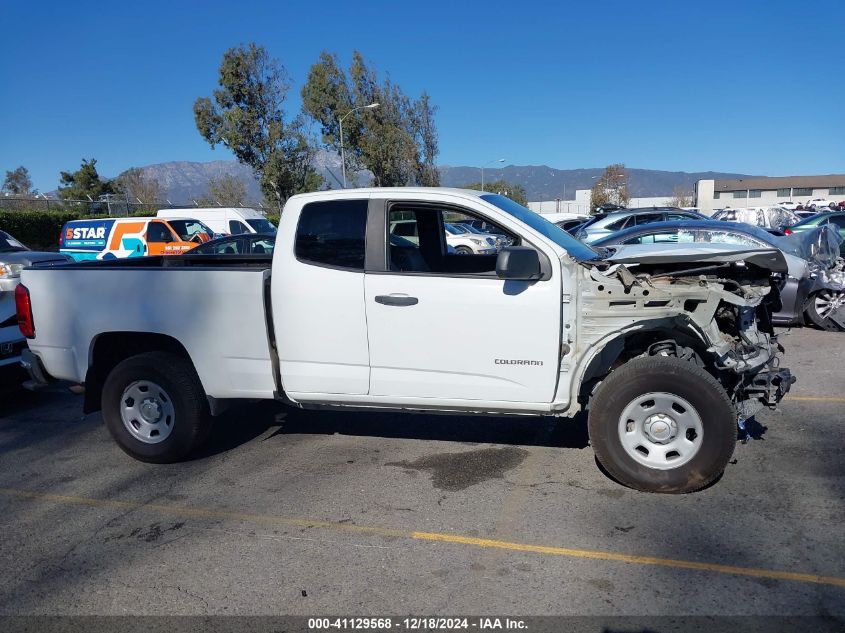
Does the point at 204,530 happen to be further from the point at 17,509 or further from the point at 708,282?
the point at 708,282

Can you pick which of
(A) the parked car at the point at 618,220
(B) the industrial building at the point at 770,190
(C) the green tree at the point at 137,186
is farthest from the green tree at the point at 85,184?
(B) the industrial building at the point at 770,190

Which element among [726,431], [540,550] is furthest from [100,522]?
[726,431]

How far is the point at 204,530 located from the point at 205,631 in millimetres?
1092

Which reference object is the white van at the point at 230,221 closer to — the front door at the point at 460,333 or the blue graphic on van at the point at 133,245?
the blue graphic on van at the point at 133,245

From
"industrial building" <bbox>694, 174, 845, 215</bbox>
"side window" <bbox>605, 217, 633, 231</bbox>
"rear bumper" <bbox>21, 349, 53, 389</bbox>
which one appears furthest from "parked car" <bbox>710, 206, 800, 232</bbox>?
"industrial building" <bbox>694, 174, 845, 215</bbox>

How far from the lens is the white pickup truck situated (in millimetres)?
4344

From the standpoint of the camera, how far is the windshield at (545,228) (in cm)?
469

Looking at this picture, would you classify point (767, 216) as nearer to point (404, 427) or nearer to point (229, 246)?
point (229, 246)

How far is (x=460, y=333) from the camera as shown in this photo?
14.8ft

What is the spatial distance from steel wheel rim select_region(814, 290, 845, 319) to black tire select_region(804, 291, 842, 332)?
0.02 metres

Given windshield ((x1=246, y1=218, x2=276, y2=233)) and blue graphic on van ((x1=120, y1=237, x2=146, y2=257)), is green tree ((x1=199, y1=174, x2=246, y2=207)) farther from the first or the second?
blue graphic on van ((x1=120, y1=237, x2=146, y2=257))

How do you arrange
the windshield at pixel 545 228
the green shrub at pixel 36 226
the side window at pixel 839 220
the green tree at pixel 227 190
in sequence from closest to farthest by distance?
the windshield at pixel 545 228, the side window at pixel 839 220, the green shrub at pixel 36 226, the green tree at pixel 227 190

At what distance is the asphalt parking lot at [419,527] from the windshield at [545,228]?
5.13 ft

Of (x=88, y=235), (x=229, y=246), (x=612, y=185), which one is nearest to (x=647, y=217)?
(x=229, y=246)
